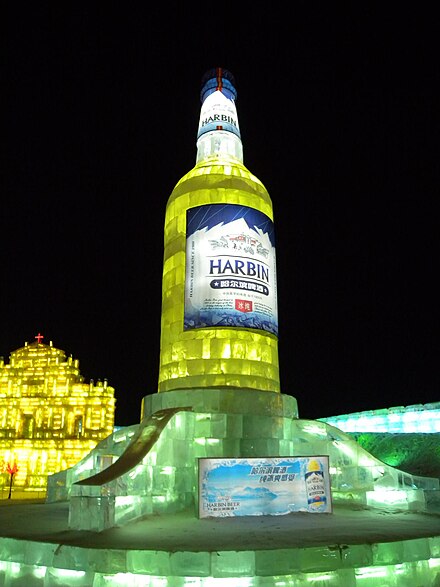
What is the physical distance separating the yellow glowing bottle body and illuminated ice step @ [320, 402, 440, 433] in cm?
3707

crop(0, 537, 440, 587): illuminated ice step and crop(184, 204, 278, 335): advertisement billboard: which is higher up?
crop(184, 204, 278, 335): advertisement billboard

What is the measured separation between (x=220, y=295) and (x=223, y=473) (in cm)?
590

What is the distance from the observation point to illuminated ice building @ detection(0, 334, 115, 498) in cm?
4412

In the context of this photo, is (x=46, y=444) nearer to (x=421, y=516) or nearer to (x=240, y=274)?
(x=240, y=274)

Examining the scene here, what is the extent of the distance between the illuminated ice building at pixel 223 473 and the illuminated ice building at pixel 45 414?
100 ft

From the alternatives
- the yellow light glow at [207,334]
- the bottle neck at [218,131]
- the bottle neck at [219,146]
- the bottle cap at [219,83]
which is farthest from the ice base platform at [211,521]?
the bottle cap at [219,83]

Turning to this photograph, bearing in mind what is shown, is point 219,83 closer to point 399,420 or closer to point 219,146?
point 219,146

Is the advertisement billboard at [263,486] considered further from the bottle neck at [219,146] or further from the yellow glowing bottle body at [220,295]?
the bottle neck at [219,146]

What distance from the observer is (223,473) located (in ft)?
37.8

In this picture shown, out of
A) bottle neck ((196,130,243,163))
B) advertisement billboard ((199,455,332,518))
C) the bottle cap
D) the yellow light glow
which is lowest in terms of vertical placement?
advertisement billboard ((199,455,332,518))

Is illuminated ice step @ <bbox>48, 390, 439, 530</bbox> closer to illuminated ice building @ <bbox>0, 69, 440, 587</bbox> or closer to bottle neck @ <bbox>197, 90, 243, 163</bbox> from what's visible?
illuminated ice building @ <bbox>0, 69, 440, 587</bbox>

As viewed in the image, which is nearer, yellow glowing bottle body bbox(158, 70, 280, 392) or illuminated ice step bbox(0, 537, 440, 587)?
illuminated ice step bbox(0, 537, 440, 587)

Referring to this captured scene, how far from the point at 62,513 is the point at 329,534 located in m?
6.63

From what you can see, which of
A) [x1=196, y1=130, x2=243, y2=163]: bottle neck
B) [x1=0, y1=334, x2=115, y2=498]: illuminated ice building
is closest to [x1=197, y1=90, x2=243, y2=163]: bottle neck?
[x1=196, y1=130, x2=243, y2=163]: bottle neck
